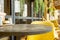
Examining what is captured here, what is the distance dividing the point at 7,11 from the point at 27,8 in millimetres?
981

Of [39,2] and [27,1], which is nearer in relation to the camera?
[27,1]

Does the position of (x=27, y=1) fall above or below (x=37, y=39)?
above

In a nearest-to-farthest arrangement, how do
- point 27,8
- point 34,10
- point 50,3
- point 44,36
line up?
point 44,36, point 27,8, point 34,10, point 50,3

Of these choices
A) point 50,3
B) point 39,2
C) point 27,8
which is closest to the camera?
point 27,8

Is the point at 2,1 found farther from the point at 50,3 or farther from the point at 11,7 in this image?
the point at 50,3

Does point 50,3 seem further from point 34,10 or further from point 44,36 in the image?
point 44,36

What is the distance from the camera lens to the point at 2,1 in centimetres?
236

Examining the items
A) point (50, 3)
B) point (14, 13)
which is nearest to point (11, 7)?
point (14, 13)

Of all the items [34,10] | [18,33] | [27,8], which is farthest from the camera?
[34,10]

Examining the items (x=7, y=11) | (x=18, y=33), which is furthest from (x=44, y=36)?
(x=18, y=33)

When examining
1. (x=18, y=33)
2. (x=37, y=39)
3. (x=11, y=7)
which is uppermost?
(x=11, y=7)

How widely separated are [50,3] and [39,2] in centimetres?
106

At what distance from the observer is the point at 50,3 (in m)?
4.98

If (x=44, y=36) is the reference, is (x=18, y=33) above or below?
above
